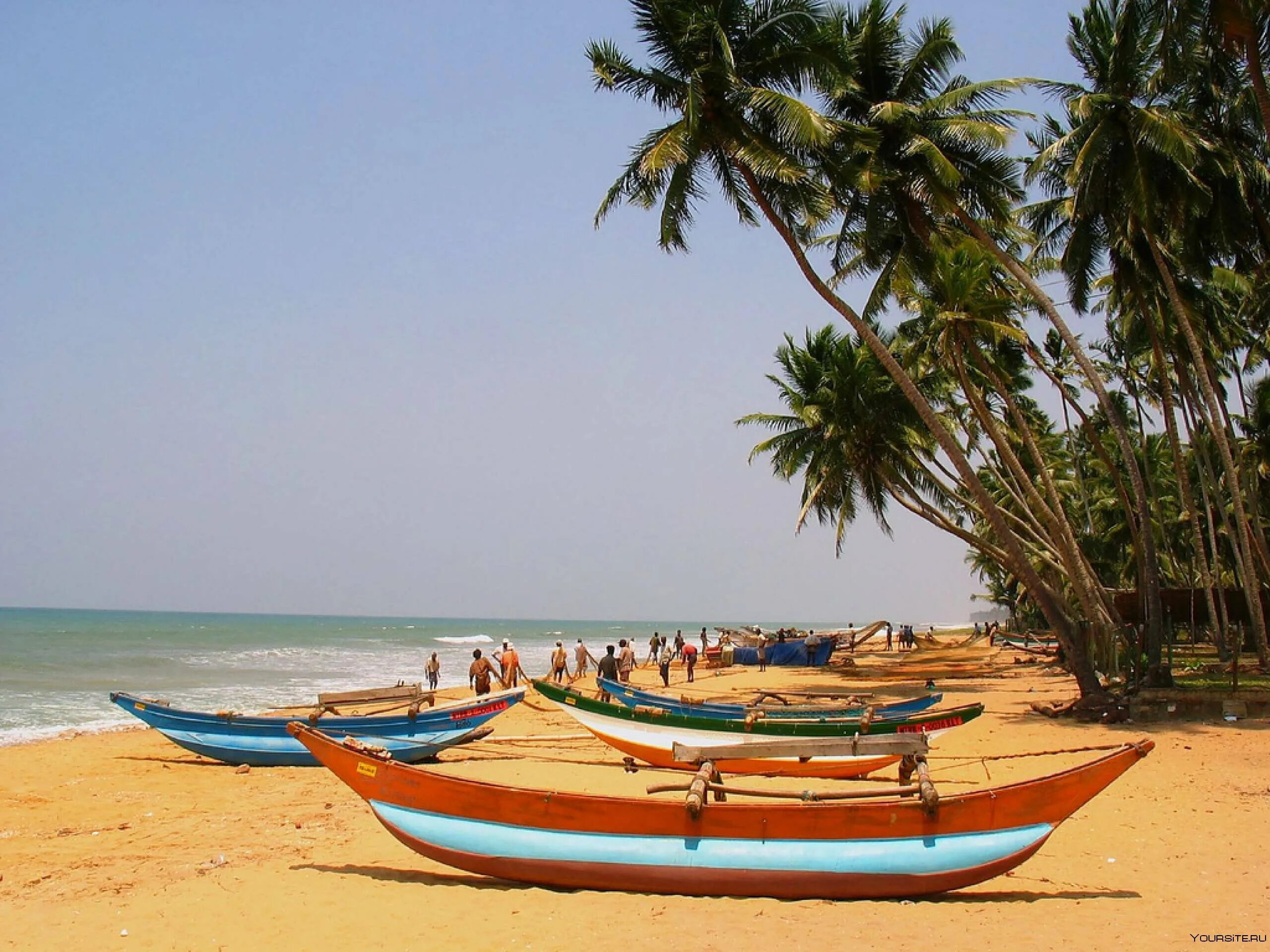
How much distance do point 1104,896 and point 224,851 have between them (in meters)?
7.66

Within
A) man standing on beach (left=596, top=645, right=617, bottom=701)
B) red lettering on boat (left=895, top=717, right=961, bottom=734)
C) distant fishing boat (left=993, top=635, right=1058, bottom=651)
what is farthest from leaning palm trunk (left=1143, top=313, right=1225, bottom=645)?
man standing on beach (left=596, top=645, right=617, bottom=701)

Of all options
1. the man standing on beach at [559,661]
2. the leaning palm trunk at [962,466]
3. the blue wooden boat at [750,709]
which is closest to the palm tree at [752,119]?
the leaning palm trunk at [962,466]

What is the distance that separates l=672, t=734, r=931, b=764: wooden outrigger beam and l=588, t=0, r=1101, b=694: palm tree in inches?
352

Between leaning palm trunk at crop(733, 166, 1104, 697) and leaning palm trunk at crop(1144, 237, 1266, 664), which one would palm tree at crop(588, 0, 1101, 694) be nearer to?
leaning palm trunk at crop(733, 166, 1104, 697)

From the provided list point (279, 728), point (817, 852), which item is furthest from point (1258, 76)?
point (279, 728)

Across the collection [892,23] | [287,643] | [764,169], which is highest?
[892,23]

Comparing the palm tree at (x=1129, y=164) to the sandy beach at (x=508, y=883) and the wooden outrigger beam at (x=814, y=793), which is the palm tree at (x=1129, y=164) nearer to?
the sandy beach at (x=508, y=883)

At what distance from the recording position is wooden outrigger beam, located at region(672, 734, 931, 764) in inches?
290

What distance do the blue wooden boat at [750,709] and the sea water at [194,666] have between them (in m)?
10.8

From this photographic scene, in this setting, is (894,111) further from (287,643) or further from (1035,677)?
(287,643)

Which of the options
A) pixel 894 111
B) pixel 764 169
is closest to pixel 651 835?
pixel 764 169

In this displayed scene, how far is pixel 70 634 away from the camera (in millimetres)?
64188

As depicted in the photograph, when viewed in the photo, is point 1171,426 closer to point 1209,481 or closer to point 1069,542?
point 1069,542

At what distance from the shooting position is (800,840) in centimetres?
653
